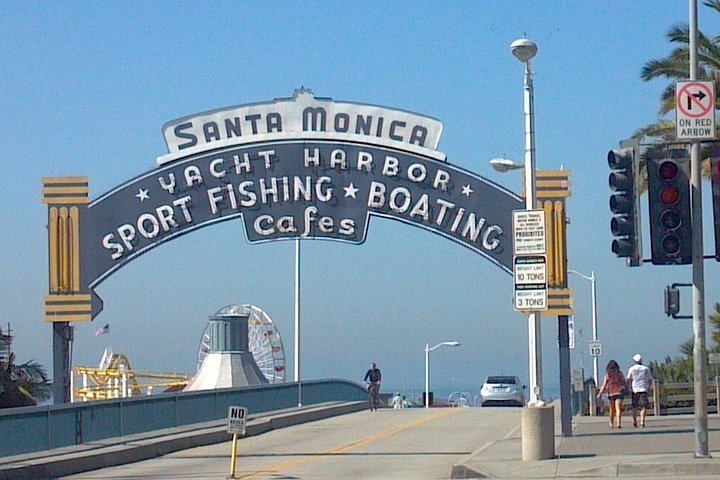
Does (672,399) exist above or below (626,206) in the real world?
below

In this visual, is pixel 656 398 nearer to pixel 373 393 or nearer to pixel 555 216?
pixel 555 216

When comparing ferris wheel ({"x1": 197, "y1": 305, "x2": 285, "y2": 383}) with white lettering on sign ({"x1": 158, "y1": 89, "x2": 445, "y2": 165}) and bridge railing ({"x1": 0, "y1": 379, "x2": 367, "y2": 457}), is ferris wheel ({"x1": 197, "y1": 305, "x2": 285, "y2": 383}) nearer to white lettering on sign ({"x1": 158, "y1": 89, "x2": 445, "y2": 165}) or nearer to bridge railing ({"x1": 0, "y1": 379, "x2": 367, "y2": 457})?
bridge railing ({"x1": 0, "y1": 379, "x2": 367, "y2": 457})

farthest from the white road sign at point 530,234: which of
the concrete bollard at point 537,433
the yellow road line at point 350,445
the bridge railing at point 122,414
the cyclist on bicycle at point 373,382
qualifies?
the cyclist on bicycle at point 373,382

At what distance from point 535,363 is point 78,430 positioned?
9061mm

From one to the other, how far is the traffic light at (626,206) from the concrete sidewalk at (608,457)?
3162 millimetres

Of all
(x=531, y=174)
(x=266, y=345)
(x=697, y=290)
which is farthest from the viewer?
(x=266, y=345)

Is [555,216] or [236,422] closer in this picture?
[236,422]

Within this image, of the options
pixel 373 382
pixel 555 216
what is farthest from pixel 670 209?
pixel 373 382

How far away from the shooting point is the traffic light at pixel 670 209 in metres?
19.1

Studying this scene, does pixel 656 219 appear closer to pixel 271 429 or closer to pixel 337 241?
pixel 337 241

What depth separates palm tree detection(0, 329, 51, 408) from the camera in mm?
27953

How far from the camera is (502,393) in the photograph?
48.3m

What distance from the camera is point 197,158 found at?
2912 centimetres

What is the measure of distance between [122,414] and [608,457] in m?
10.5
